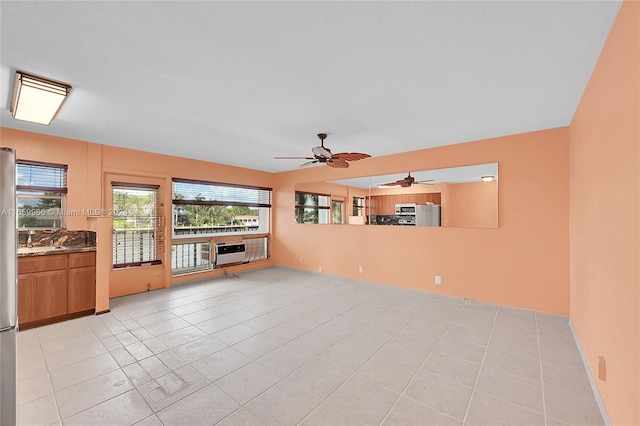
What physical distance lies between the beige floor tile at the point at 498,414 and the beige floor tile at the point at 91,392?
2.64 m

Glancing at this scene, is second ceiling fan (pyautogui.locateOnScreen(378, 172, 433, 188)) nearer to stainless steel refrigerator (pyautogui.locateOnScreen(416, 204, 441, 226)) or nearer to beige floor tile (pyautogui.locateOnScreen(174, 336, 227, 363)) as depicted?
stainless steel refrigerator (pyautogui.locateOnScreen(416, 204, 441, 226))

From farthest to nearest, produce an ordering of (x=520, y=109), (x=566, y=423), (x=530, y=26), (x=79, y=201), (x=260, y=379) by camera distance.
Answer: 1. (x=79, y=201)
2. (x=520, y=109)
3. (x=260, y=379)
4. (x=566, y=423)
5. (x=530, y=26)

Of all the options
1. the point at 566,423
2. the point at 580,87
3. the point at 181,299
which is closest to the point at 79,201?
the point at 181,299

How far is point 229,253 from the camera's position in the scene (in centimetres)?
595

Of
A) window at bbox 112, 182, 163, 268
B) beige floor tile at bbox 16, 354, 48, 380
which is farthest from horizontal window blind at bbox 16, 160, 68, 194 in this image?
beige floor tile at bbox 16, 354, 48, 380

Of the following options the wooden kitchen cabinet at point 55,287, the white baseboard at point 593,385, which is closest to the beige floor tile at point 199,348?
the wooden kitchen cabinet at point 55,287

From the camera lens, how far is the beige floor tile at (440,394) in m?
1.93

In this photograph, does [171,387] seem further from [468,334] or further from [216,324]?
[468,334]

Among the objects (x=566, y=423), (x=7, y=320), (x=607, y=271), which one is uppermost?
(x=607, y=271)

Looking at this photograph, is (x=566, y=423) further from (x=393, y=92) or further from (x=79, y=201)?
(x=79, y=201)

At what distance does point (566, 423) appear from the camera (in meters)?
1.78

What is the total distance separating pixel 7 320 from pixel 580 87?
4.42 metres

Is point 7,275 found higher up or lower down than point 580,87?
lower down

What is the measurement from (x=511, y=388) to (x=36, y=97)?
16.1ft
